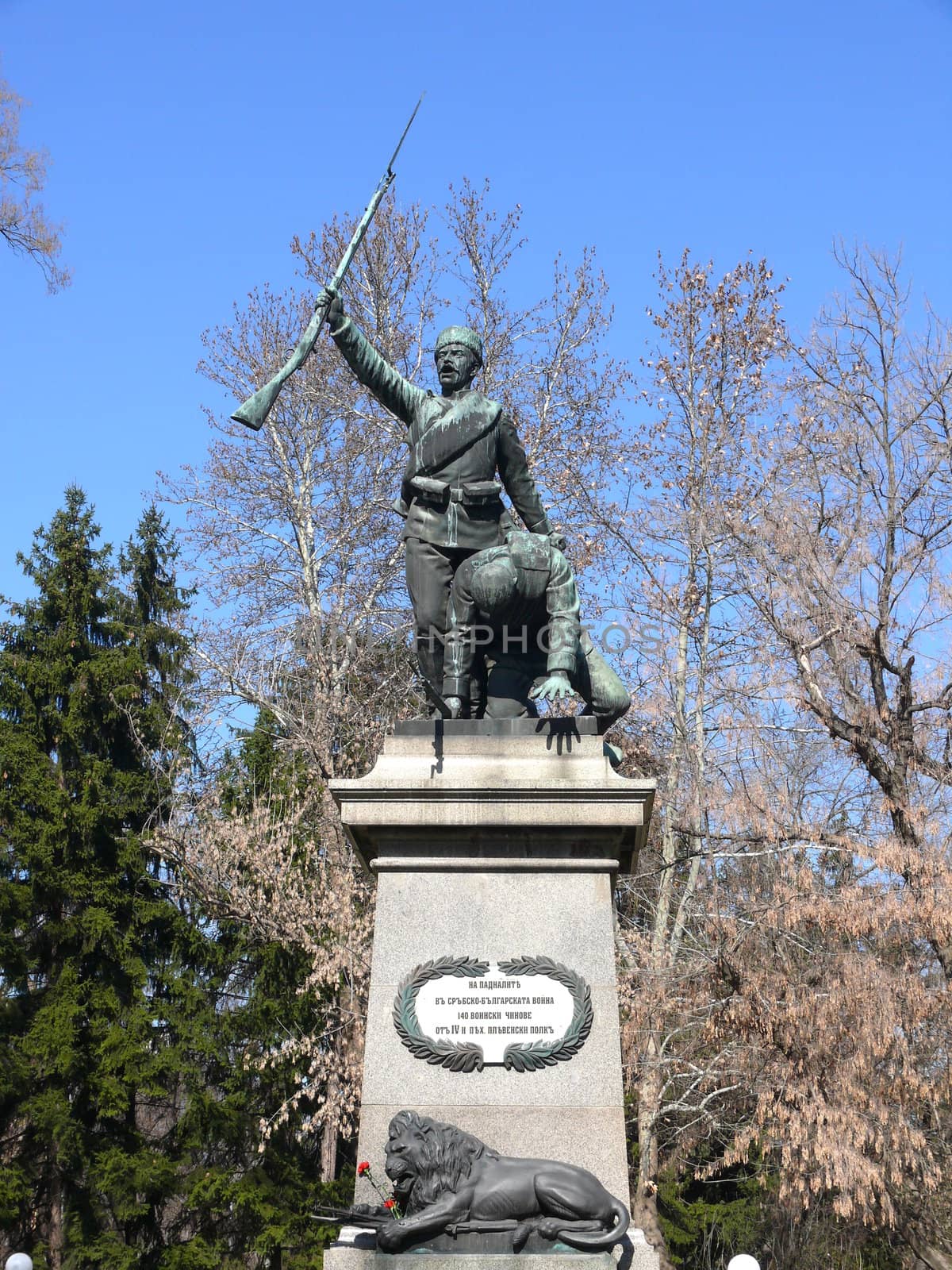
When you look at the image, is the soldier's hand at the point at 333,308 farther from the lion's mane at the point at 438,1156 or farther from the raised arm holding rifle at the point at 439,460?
the lion's mane at the point at 438,1156

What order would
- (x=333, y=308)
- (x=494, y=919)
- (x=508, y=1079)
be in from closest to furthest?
(x=508, y=1079), (x=494, y=919), (x=333, y=308)

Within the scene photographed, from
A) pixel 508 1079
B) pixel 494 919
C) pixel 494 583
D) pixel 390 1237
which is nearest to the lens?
pixel 390 1237

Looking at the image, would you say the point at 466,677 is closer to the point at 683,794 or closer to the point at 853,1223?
the point at 683,794

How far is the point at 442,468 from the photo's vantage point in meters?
7.76

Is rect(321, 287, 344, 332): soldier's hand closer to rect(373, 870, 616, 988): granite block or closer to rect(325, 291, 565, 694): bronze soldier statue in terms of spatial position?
rect(325, 291, 565, 694): bronze soldier statue

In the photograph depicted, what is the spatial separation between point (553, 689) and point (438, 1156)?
7.62 ft

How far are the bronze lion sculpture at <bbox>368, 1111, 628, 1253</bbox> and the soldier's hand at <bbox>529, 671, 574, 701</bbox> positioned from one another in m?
2.16

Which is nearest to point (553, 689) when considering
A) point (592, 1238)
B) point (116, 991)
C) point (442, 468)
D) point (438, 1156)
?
point (442, 468)

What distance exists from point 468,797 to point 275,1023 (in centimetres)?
1717

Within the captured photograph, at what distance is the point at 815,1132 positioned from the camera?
51.6 ft

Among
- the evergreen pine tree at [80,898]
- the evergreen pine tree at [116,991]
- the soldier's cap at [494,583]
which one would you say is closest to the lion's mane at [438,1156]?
the soldier's cap at [494,583]

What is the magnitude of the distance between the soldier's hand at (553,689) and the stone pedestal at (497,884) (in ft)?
0.50

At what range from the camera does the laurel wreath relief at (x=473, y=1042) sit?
21.1ft

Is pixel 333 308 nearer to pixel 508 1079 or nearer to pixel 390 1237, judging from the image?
pixel 508 1079
